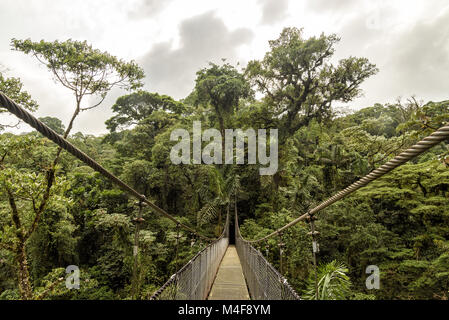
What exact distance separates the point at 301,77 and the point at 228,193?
502 cm

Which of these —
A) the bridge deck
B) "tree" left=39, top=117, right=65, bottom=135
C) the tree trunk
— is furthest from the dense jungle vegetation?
"tree" left=39, top=117, right=65, bottom=135

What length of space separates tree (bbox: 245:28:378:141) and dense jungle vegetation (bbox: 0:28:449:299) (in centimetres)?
4

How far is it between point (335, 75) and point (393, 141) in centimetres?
309

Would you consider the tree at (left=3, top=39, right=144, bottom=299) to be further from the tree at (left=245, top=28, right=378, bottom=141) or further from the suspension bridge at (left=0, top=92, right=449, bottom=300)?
the tree at (left=245, top=28, right=378, bottom=141)

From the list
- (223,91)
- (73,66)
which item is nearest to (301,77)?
(223,91)

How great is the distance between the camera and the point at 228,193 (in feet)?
25.6

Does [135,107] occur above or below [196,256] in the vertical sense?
above

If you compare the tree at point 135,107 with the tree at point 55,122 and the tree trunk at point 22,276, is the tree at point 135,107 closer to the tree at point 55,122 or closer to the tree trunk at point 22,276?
the tree at point 55,122

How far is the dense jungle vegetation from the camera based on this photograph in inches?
133

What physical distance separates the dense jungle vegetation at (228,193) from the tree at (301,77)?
0.04 metres

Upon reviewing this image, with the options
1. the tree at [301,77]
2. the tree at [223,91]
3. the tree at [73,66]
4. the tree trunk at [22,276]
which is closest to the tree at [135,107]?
the tree at [223,91]

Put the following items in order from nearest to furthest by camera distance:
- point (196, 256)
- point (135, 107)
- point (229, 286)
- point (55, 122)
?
point (196, 256) → point (229, 286) → point (135, 107) → point (55, 122)

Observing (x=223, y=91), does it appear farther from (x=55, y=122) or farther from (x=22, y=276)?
(x=55, y=122)

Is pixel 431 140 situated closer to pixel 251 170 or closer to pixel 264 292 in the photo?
pixel 264 292
